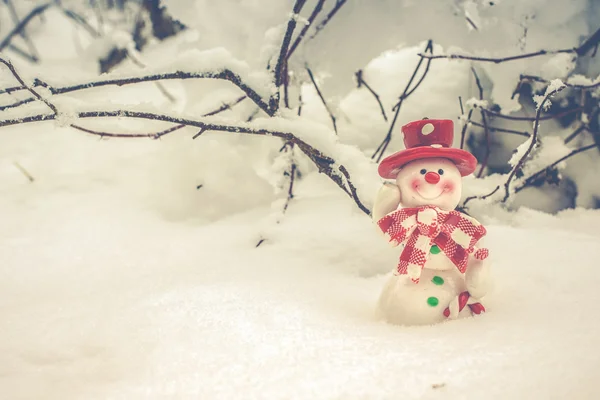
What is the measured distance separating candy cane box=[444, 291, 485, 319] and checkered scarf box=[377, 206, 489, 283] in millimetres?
52

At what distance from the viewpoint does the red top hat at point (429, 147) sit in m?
0.85

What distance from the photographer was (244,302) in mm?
876

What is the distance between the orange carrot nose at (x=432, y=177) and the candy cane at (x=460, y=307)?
0.23m

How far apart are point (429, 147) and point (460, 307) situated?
1.04 ft

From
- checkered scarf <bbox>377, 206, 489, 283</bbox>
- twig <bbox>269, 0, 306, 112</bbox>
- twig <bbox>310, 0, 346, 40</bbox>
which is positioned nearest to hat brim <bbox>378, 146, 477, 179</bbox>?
checkered scarf <bbox>377, 206, 489, 283</bbox>

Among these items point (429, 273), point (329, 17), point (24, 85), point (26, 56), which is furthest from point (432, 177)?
point (26, 56)

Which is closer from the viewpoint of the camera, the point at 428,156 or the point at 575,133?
the point at 428,156

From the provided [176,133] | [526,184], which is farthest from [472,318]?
[176,133]

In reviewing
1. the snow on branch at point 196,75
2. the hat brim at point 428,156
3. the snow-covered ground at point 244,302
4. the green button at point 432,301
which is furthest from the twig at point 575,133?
the snow on branch at point 196,75

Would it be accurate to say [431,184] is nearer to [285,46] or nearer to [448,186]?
[448,186]

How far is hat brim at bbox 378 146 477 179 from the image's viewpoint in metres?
0.85

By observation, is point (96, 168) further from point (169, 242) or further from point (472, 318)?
point (472, 318)

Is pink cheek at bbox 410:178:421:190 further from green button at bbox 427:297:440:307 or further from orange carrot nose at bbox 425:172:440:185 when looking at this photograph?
green button at bbox 427:297:440:307

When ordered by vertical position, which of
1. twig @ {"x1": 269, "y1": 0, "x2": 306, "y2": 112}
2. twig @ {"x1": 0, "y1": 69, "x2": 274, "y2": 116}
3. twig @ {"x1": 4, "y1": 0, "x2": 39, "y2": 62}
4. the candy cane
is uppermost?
twig @ {"x1": 4, "y1": 0, "x2": 39, "y2": 62}
